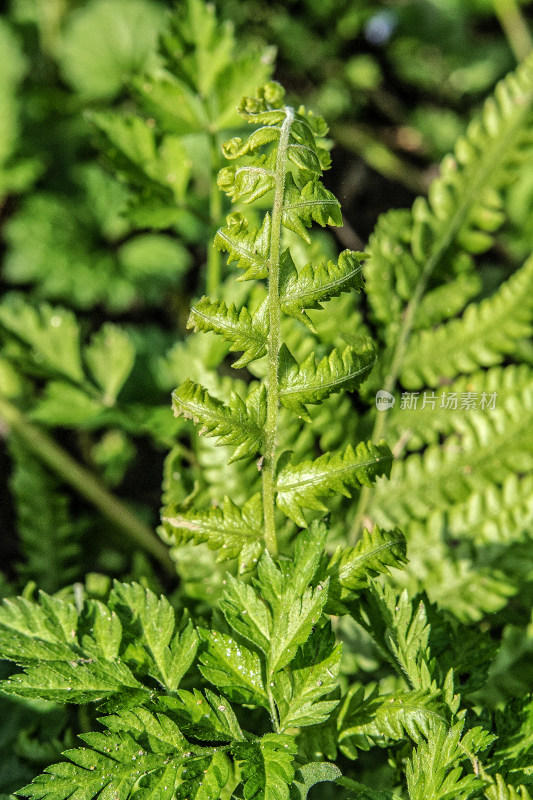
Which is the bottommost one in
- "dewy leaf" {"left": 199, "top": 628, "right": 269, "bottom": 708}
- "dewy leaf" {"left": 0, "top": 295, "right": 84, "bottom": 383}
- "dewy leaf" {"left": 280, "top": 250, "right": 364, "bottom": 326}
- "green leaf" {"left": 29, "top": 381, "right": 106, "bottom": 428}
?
"green leaf" {"left": 29, "top": 381, "right": 106, "bottom": 428}

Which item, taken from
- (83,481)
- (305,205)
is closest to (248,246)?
(305,205)

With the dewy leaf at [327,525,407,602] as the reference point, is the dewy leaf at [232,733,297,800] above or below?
below

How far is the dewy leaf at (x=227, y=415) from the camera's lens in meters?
1.20

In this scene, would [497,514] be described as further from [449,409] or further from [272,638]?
[272,638]

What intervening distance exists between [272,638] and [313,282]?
0.65m

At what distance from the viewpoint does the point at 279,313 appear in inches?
46.6

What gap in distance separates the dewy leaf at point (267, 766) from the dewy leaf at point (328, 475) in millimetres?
383

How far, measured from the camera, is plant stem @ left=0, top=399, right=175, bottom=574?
221 cm

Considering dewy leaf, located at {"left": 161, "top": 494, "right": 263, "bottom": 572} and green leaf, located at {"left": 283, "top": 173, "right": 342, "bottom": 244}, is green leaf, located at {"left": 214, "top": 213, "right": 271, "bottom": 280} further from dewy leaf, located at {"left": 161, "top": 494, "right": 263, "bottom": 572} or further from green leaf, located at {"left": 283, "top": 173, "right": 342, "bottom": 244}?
dewy leaf, located at {"left": 161, "top": 494, "right": 263, "bottom": 572}

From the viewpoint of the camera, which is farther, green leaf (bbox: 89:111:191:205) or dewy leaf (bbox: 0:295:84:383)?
dewy leaf (bbox: 0:295:84:383)

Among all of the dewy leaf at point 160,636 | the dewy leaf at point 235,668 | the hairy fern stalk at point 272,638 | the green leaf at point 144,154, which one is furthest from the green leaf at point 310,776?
the green leaf at point 144,154

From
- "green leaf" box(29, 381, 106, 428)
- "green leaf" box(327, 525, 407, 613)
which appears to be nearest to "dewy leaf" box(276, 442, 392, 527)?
"green leaf" box(327, 525, 407, 613)

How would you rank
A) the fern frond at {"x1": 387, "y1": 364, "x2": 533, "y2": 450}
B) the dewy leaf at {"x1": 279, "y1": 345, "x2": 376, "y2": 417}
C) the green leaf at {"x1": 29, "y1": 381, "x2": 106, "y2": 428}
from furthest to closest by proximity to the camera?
1. the green leaf at {"x1": 29, "y1": 381, "x2": 106, "y2": 428}
2. the fern frond at {"x1": 387, "y1": 364, "x2": 533, "y2": 450}
3. the dewy leaf at {"x1": 279, "y1": 345, "x2": 376, "y2": 417}

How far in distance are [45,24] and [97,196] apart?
88 centimetres
